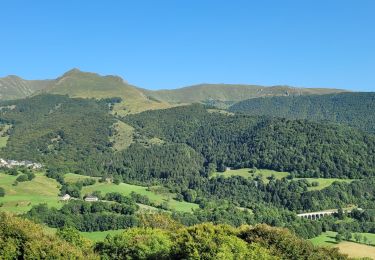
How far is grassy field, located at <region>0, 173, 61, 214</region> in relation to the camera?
14350 cm

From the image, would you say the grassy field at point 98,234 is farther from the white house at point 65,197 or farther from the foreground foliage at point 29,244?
the foreground foliage at point 29,244

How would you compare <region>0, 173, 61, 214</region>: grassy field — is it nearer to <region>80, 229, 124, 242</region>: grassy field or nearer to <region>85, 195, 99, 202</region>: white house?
<region>85, 195, 99, 202</region>: white house

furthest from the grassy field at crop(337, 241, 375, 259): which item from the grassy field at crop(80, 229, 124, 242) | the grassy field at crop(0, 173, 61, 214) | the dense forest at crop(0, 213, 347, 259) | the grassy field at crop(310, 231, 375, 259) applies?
the grassy field at crop(0, 173, 61, 214)

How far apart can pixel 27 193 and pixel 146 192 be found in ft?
133

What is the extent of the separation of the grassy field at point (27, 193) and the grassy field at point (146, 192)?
34.5ft

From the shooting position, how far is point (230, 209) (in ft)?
526

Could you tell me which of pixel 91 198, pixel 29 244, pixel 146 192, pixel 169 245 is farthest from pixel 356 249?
pixel 146 192

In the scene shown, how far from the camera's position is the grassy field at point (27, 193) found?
143500mm

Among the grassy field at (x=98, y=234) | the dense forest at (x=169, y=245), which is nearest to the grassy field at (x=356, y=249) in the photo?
the dense forest at (x=169, y=245)

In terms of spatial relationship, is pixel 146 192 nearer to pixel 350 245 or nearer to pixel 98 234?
pixel 98 234

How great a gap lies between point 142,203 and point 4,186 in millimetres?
42717

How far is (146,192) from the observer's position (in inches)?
7170

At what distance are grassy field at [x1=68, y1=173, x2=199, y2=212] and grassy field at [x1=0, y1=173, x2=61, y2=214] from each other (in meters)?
10.5

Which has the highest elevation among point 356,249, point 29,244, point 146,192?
point 29,244
